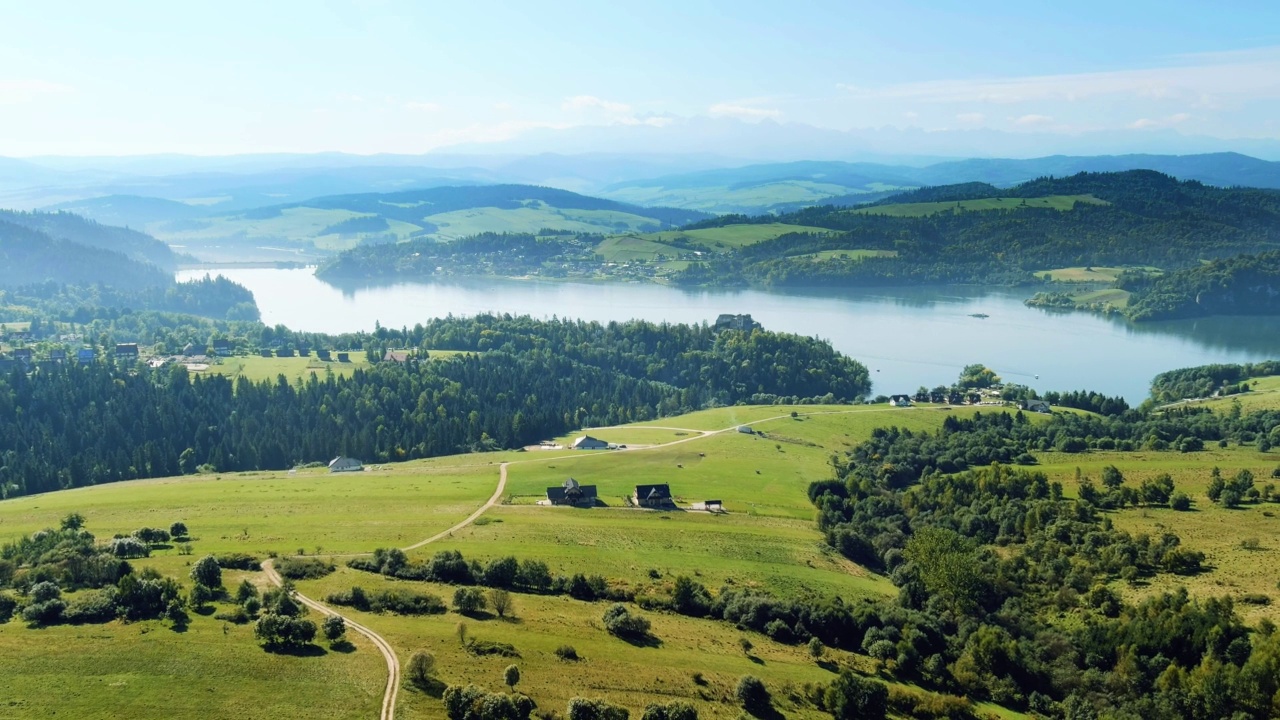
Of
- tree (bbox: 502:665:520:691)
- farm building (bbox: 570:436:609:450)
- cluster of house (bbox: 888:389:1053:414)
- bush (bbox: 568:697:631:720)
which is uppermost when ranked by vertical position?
tree (bbox: 502:665:520:691)

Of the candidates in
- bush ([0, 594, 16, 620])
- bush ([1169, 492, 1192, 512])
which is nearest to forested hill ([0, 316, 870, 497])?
bush ([0, 594, 16, 620])

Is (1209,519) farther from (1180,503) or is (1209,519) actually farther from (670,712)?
(670,712)

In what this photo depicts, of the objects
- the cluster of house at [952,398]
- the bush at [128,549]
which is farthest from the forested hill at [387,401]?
the bush at [128,549]

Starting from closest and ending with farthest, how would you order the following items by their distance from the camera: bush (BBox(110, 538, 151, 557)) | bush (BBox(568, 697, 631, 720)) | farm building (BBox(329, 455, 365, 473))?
bush (BBox(568, 697, 631, 720)) → bush (BBox(110, 538, 151, 557)) → farm building (BBox(329, 455, 365, 473))

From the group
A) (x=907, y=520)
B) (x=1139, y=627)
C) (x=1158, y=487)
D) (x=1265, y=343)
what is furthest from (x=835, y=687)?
(x=1265, y=343)

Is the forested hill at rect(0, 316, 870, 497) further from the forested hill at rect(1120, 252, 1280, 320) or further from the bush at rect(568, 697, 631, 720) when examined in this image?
the forested hill at rect(1120, 252, 1280, 320)

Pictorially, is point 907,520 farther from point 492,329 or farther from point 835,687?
point 492,329

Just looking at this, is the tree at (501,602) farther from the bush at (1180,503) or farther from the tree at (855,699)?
the bush at (1180,503)
